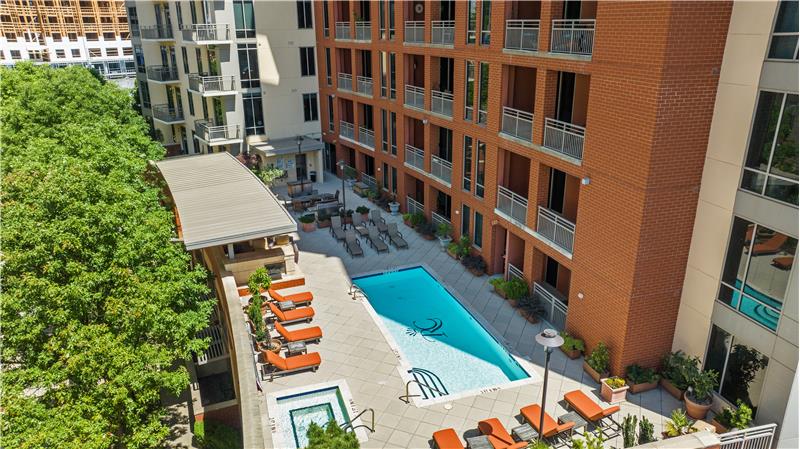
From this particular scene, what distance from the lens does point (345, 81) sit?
33750mm

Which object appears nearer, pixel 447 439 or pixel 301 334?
pixel 447 439

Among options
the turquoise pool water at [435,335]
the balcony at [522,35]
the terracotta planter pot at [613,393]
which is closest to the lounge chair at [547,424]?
the terracotta planter pot at [613,393]

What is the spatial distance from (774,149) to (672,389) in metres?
6.90

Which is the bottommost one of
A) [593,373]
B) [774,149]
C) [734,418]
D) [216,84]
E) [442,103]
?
[593,373]

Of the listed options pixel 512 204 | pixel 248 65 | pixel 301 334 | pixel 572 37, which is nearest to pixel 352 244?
pixel 301 334

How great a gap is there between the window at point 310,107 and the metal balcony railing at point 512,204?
1983 cm

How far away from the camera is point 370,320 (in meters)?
18.8

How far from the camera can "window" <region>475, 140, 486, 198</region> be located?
21188mm

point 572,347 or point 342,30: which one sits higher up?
point 342,30

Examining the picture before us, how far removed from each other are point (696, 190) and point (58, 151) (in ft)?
67.2

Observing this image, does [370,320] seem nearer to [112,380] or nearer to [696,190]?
[112,380]

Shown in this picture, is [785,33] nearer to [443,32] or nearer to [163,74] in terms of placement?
[443,32]

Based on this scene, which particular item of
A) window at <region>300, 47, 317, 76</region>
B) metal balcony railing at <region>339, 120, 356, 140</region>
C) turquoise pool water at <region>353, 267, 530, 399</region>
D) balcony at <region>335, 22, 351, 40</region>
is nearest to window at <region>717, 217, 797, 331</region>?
turquoise pool water at <region>353, 267, 530, 399</region>

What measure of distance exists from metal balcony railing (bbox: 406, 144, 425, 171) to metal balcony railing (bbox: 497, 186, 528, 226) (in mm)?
6746
